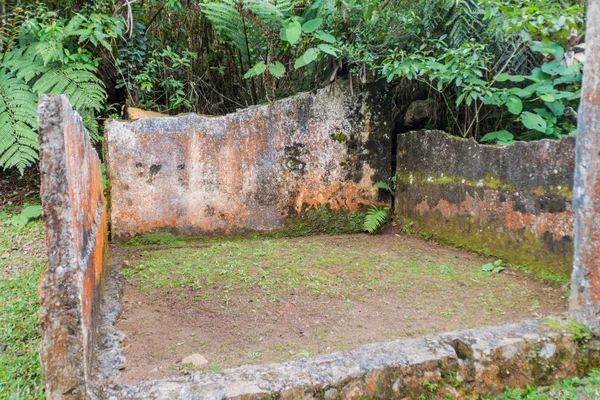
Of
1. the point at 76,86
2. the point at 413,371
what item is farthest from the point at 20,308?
the point at 413,371

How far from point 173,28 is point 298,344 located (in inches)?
170

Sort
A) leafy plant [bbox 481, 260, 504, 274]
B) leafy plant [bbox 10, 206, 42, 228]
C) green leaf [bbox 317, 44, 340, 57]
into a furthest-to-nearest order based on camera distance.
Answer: leafy plant [bbox 10, 206, 42, 228] < green leaf [bbox 317, 44, 340, 57] < leafy plant [bbox 481, 260, 504, 274]

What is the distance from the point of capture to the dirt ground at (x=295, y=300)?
2227 mm

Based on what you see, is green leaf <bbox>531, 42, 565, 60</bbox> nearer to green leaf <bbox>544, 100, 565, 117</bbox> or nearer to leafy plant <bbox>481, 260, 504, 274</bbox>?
green leaf <bbox>544, 100, 565, 117</bbox>

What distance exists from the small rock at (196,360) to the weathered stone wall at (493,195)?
2373 mm

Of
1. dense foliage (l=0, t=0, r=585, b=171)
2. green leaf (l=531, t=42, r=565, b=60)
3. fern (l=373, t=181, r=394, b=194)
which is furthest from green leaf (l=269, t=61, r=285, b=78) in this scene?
green leaf (l=531, t=42, r=565, b=60)

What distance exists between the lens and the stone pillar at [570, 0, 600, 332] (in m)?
2.28

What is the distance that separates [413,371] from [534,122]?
248 centimetres

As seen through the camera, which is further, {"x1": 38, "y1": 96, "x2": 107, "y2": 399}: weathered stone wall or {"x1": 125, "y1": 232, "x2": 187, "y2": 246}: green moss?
{"x1": 125, "y1": 232, "x2": 187, "y2": 246}: green moss

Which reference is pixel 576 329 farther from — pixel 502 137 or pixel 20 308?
pixel 20 308

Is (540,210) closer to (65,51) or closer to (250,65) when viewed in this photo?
(250,65)

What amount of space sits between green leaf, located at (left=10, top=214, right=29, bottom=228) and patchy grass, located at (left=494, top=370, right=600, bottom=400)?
4581 millimetres

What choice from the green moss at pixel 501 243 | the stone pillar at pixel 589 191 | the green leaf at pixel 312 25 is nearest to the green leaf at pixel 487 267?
the green moss at pixel 501 243

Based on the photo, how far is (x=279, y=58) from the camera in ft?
15.4
